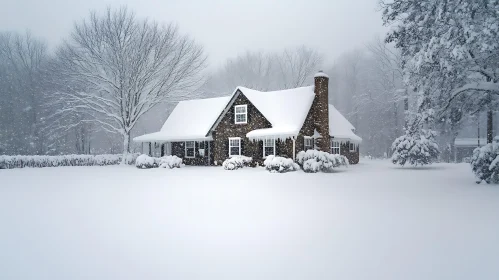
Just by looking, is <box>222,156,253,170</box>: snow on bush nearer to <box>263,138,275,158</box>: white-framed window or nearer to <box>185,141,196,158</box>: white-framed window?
<box>263,138,275,158</box>: white-framed window

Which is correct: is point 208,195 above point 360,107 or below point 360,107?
below

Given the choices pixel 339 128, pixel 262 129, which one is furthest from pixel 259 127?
pixel 339 128

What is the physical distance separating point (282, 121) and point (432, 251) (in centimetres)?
2252

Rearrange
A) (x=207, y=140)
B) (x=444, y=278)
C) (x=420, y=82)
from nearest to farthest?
1. (x=444, y=278)
2. (x=420, y=82)
3. (x=207, y=140)

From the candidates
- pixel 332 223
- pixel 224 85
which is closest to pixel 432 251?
pixel 332 223

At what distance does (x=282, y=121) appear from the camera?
28.0 metres

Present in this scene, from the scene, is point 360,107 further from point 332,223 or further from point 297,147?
point 332,223

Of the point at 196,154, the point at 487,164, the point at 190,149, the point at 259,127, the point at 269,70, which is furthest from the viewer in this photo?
the point at 269,70

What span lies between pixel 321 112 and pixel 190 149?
45.8 ft

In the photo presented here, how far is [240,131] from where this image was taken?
98.6 feet

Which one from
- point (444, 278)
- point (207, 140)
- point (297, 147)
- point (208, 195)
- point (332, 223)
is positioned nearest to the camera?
point (444, 278)

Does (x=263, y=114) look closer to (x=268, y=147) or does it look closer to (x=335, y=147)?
(x=268, y=147)

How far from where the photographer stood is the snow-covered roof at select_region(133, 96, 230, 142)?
33.1 m

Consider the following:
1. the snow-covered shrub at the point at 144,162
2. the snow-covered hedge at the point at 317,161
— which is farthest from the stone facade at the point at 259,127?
the snow-covered shrub at the point at 144,162
